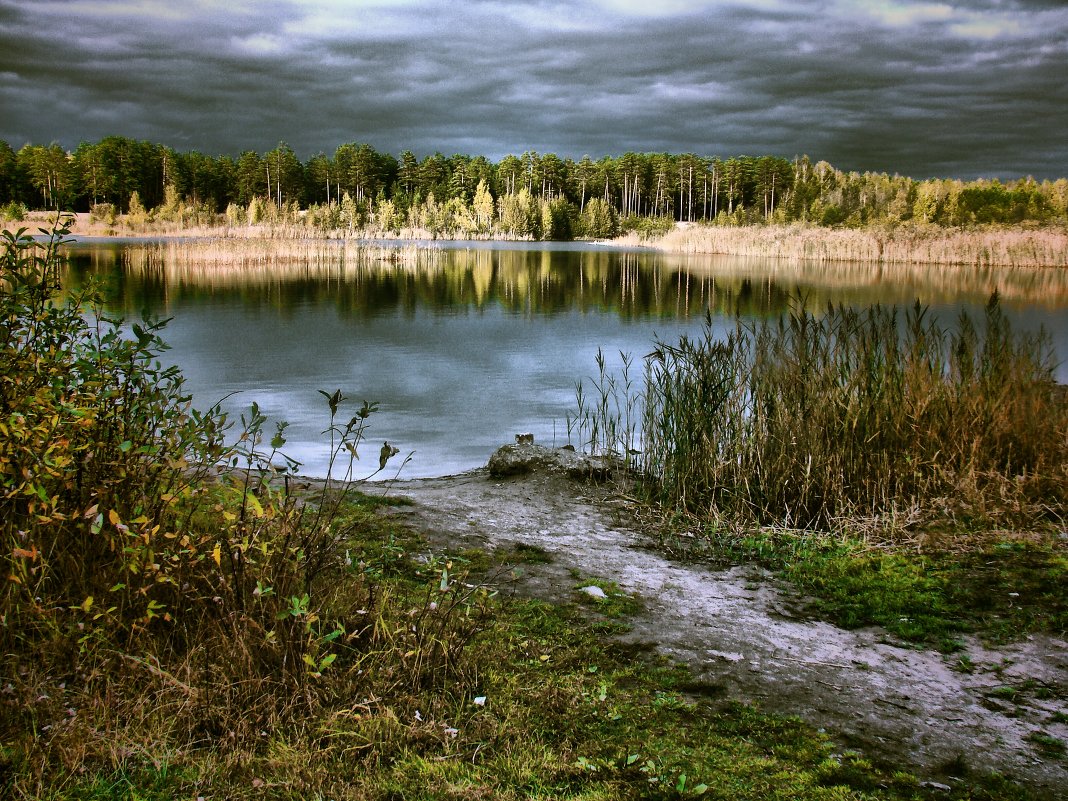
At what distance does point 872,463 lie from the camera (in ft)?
20.1

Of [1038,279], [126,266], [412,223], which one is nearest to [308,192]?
[412,223]

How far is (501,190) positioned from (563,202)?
15527mm

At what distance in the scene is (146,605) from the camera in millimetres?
3170

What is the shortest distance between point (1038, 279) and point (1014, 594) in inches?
1023

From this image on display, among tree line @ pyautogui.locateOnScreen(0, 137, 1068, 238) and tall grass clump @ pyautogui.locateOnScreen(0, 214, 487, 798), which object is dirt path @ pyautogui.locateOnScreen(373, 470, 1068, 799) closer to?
tall grass clump @ pyautogui.locateOnScreen(0, 214, 487, 798)

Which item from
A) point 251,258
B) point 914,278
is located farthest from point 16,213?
point 251,258

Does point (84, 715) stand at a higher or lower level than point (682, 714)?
higher

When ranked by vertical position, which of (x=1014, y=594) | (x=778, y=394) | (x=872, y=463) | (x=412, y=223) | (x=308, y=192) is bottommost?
(x=1014, y=594)

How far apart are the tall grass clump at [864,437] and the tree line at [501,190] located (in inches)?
1752

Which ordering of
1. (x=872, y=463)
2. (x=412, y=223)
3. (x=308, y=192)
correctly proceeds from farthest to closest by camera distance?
1. (x=308, y=192)
2. (x=412, y=223)
3. (x=872, y=463)

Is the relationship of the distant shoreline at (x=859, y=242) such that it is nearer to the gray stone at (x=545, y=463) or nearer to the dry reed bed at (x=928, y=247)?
the dry reed bed at (x=928, y=247)

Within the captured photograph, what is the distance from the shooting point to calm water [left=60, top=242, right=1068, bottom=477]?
11.2 metres

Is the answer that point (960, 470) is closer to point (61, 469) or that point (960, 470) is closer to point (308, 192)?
point (61, 469)

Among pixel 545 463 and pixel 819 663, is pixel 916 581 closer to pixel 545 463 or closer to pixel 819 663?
pixel 819 663
